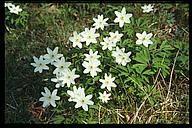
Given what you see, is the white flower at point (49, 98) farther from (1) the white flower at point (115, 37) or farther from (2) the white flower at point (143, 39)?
(2) the white flower at point (143, 39)

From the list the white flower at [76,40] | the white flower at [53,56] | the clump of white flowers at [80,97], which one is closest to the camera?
the clump of white flowers at [80,97]

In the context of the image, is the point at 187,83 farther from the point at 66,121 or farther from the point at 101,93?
the point at 66,121

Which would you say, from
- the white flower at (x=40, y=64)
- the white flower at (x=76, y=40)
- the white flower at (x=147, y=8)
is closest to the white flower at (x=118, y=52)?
the white flower at (x=76, y=40)

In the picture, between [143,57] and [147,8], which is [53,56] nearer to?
[143,57]

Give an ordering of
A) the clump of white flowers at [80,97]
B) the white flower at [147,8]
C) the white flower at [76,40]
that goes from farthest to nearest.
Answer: the white flower at [147,8], the white flower at [76,40], the clump of white flowers at [80,97]

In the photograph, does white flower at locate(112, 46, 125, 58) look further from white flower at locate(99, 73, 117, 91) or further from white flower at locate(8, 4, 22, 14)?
white flower at locate(8, 4, 22, 14)

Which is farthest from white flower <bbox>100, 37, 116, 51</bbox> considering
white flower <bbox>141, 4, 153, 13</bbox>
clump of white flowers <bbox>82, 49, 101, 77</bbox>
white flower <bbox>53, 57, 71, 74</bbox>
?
white flower <bbox>141, 4, 153, 13</bbox>

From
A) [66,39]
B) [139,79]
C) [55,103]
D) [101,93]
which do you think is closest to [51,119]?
[55,103]

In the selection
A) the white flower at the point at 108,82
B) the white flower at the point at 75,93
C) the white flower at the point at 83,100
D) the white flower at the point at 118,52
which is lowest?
the white flower at the point at 83,100

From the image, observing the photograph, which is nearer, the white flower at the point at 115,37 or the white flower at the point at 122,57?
the white flower at the point at 122,57
